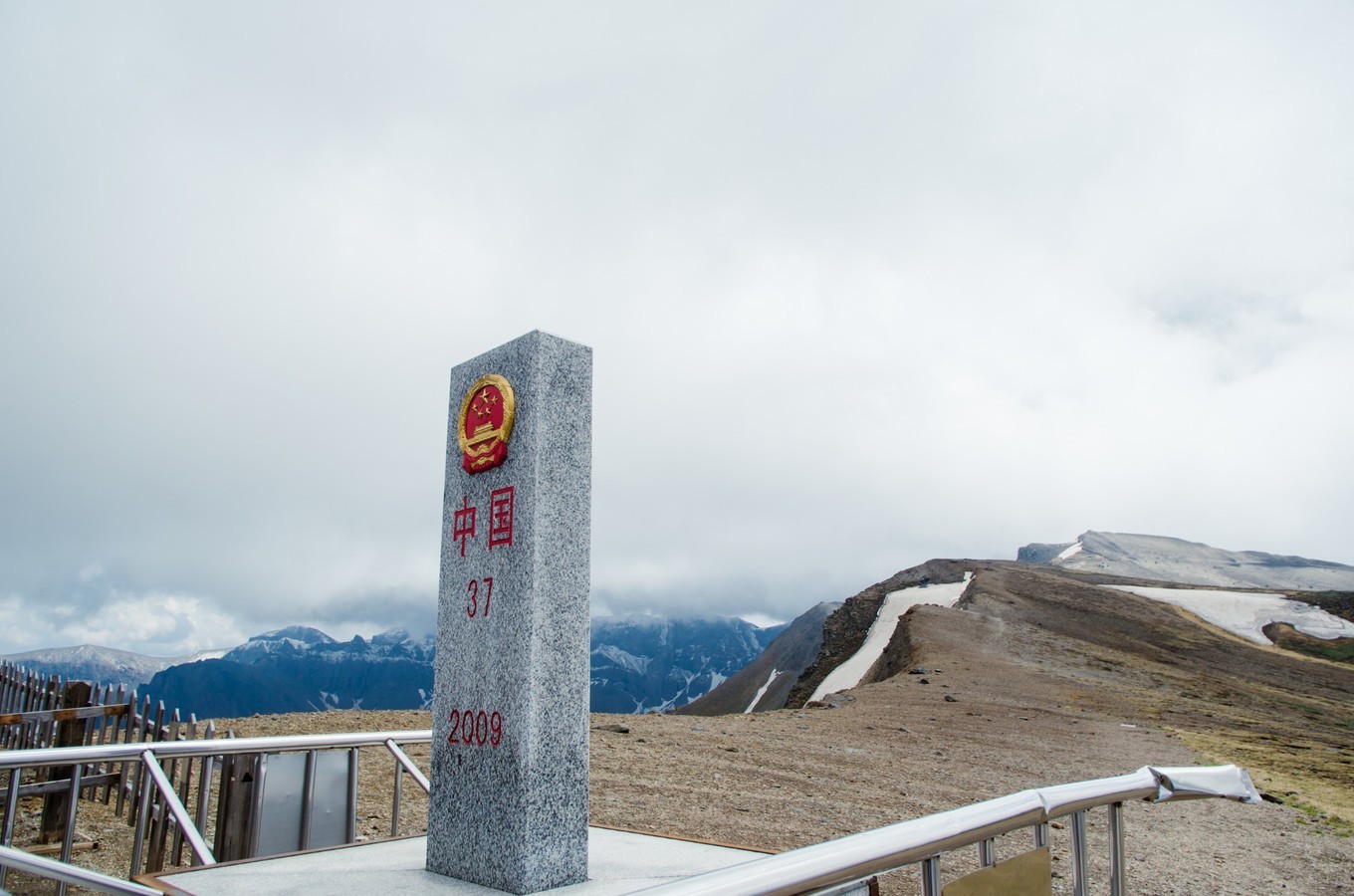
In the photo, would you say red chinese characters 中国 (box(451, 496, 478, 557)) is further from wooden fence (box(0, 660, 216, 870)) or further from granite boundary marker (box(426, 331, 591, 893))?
wooden fence (box(0, 660, 216, 870))

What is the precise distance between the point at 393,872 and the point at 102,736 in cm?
538

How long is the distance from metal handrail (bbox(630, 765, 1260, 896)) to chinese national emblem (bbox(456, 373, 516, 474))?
3.92 metres

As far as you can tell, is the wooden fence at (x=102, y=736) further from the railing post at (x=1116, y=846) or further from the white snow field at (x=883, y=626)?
the white snow field at (x=883, y=626)

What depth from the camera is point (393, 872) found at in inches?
205

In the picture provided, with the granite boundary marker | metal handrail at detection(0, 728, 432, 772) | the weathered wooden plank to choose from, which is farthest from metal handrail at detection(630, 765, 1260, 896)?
the weathered wooden plank

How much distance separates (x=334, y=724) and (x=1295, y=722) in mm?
28102

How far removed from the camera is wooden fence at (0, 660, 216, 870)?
7284mm

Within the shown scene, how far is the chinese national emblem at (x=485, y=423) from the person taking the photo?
218 inches

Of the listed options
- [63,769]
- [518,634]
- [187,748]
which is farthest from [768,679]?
[187,748]

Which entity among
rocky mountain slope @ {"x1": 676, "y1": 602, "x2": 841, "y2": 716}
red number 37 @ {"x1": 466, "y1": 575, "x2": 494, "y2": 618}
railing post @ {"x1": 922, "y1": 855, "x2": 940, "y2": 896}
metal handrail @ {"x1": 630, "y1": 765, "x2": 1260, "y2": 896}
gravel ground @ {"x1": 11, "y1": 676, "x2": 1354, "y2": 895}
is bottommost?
rocky mountain slope @ {"x1": 676, "y1": 602, "x2": 841, "y2": 716}

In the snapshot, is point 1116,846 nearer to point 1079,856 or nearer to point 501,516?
point 1079,856

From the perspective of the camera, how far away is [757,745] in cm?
1554

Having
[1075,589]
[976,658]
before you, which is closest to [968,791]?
[976,658]

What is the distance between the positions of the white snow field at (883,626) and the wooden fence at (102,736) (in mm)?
26084
